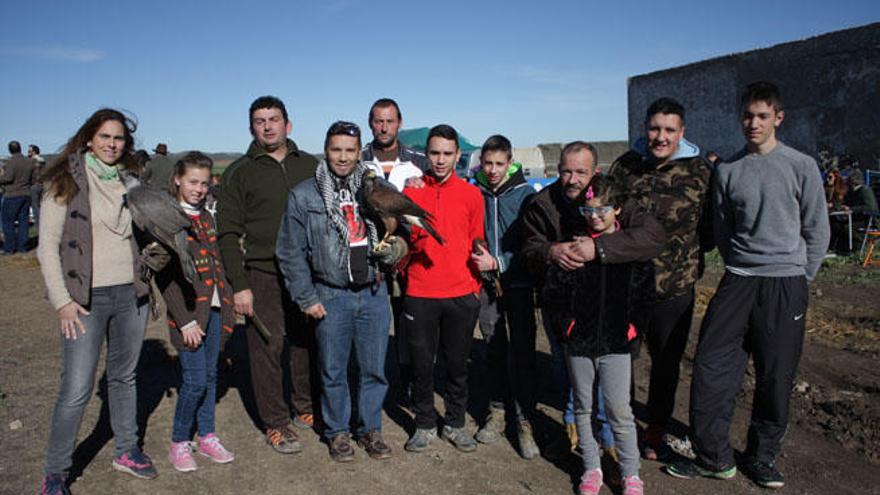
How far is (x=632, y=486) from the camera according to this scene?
11.7ft

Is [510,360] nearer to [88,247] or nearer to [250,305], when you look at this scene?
[250,305]

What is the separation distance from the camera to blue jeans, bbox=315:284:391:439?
13.3 ft

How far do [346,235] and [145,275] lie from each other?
1267mm

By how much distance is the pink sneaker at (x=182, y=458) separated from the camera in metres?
4.11

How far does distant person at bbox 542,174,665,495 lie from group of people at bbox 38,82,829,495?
12mm

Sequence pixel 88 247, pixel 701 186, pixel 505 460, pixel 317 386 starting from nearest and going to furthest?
pixel 88 247 < pixel 701 186 < pixel 505 460 < pixel 317 386

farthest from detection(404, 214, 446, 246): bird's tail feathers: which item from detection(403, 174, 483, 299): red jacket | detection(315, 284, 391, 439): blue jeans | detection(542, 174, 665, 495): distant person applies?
detection(542, 174, 665, 495): distant person

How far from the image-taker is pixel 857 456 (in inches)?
163

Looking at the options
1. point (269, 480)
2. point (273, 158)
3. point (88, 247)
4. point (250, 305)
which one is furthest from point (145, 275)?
point (269, 480)

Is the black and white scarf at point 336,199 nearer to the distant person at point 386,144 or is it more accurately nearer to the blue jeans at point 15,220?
the distant person at point 386,144

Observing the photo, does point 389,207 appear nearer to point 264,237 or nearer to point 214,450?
point 264,237

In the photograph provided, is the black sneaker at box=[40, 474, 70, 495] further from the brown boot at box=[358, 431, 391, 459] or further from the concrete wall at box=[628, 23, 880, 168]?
the concrete wall at box=[628, 23, 880, 168]

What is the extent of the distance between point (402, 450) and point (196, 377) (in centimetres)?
156

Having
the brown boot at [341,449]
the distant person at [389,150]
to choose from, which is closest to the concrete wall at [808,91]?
the distant person at [389,150]
